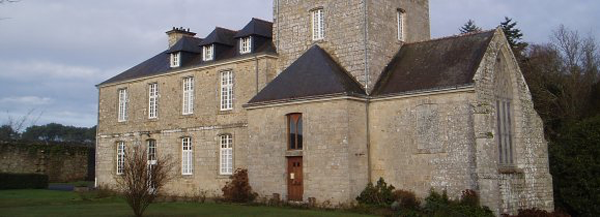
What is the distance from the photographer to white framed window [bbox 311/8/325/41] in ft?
81.1

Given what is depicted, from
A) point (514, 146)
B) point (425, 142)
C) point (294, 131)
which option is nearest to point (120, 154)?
point (294, 131)

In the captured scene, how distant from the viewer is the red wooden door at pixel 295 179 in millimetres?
22312

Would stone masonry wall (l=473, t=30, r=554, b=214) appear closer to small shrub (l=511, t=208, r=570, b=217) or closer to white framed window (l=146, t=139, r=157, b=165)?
small shrub (l=511, t=208, r=570, b=217)

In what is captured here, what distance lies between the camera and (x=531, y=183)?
21734mm

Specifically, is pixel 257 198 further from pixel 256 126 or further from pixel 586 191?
pixel 586 191

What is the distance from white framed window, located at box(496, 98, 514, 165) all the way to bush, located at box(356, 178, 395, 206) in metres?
3.82

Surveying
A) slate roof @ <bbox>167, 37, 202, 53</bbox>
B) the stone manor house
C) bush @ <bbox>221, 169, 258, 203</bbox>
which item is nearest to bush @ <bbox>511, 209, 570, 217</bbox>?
the stone manor house

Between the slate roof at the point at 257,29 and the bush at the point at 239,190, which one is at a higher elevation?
the slate roof at the point at 257,29

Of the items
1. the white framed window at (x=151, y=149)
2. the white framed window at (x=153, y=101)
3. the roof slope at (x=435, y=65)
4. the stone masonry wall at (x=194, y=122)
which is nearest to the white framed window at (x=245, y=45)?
the stone masonry wall at (x=194, y=122)

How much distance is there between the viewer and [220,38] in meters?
28.6

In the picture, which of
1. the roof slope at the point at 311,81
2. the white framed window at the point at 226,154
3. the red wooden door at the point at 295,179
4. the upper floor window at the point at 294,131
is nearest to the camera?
the roof slope at the point at 311,81

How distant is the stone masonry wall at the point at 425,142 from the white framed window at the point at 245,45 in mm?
7159

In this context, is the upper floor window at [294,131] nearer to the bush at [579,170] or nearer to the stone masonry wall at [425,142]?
the stone masonry wall at [425,142]

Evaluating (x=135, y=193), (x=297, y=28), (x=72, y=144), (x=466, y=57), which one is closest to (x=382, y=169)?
(x=466, y=57)
